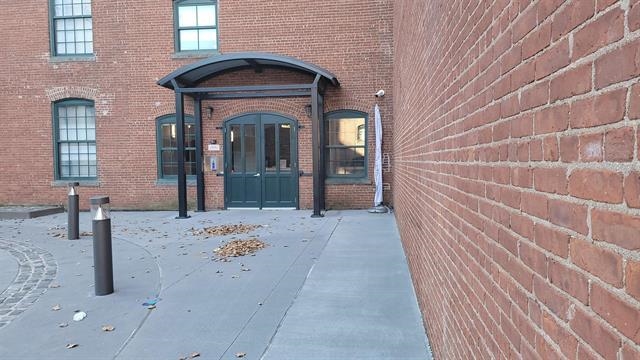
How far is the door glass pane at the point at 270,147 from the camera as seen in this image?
14352mm

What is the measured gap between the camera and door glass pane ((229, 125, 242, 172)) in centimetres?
1454

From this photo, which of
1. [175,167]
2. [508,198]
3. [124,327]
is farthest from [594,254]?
[175,167]

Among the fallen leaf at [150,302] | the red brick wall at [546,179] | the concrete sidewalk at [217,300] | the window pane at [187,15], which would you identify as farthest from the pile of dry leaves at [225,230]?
the red brick wall at [546,179]

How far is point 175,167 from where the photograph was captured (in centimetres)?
1498

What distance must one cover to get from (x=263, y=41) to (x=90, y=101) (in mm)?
6130

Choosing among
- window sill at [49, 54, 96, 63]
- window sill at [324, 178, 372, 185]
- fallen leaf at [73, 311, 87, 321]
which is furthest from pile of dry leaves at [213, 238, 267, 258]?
window sill at [49, 54, 96, 63]

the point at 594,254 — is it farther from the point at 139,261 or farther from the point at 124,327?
the point at 139,261

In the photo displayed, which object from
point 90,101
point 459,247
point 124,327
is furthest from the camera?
point 90,101

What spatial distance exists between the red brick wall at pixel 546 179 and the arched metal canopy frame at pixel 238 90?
9.91 meters

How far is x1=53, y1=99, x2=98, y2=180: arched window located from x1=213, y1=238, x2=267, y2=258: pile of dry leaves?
8.89 meters

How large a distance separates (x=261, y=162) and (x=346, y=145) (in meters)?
2.70

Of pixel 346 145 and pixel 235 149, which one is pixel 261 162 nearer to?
pixel 235 149

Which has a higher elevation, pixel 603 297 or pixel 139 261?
pixel 603 297

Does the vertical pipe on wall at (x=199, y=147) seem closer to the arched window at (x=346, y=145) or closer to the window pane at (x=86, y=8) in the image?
the arched window at (x=346, y=145)
